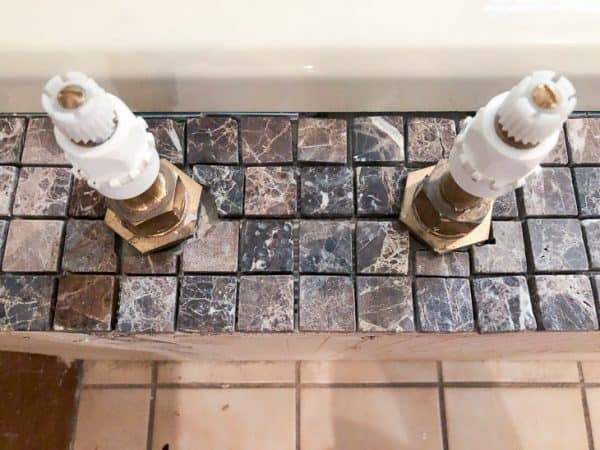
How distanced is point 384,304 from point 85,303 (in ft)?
0.72

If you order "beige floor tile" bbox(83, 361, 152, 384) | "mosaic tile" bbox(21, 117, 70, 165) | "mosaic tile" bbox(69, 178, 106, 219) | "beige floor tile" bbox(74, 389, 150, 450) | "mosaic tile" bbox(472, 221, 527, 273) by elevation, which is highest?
"mosaic tile" bbox(21, 117, 70, 165)

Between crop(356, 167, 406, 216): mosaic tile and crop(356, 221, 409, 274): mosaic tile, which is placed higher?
crop(356, 167, 406, 216): mosaic tile

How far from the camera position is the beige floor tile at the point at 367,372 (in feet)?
2.45

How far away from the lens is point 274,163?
0.47 m

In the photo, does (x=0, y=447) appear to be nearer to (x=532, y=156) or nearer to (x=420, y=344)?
(x=420, y=344)

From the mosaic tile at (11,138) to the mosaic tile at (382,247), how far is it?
27cm

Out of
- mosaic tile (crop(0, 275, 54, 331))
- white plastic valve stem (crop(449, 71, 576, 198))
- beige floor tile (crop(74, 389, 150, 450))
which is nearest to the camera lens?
white plastic valve stem (crop(449, 71, 576, 198))

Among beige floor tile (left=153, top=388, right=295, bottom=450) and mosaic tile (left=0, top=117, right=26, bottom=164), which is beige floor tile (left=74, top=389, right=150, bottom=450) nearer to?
beige floor tile (left=153, top=388, right=295, bottom=450)

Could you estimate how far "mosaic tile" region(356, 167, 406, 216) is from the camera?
461mm

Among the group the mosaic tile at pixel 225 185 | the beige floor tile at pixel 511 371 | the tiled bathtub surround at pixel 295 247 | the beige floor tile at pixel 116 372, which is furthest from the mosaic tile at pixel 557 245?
the beige floor tile at pixel 116 372

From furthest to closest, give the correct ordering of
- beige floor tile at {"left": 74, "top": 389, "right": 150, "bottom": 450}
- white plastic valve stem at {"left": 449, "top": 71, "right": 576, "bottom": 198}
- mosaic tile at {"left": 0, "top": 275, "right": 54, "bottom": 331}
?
beige floor tile at {"left": 74, "top": 389, "right": 150, "bottom": 450}, mosaic tile at {"left": 0, "top": 275, "right": 54, "bottom": 331}, white plastic valve stem at {"left": 449, "top": 71, "right": 576, "bottom": 198}

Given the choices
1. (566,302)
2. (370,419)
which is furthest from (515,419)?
(566,302)

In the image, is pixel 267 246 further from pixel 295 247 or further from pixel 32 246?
pixel 32 246

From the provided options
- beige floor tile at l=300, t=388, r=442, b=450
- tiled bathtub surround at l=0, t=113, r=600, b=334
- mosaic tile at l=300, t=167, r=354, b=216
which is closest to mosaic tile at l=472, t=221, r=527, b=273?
tiled bathtub surround at l=0, t=113, r=600, b=334
